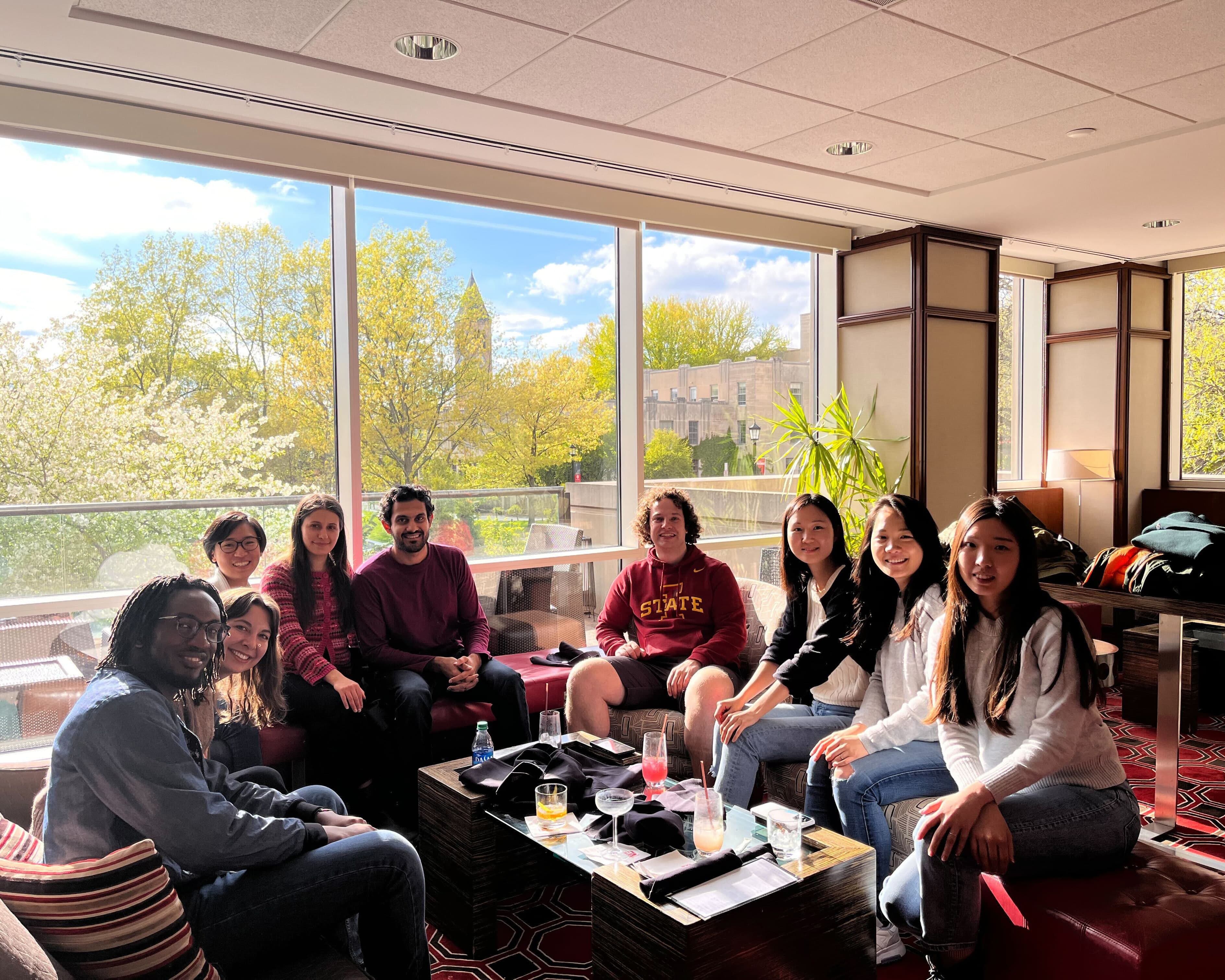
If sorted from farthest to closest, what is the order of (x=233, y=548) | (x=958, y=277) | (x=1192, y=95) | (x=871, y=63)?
(x=958, y=277), (x=1192, y=95), (x=233, y=548), (x=871, y=63)

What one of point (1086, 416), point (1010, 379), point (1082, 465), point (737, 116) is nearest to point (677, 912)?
point (737, 116)

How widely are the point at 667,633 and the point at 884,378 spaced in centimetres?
274

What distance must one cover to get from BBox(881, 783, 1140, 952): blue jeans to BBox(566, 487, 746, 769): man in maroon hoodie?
1319 mm

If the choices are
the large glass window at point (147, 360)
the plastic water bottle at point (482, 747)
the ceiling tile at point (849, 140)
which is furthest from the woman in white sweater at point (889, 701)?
the large glass window at point (147, 360)

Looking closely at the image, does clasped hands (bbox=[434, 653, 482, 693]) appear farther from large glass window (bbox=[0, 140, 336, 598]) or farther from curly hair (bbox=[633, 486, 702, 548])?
large glass window (bbox=[0, 140, 336, 598])

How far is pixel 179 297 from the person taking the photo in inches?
150

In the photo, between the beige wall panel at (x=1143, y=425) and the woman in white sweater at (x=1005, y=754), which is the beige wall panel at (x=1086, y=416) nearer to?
the beige wall panel at (x=1143, y=425)

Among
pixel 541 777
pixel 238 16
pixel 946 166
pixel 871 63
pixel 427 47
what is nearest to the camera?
pixel 541 777

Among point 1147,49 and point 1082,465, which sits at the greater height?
point 1147,49

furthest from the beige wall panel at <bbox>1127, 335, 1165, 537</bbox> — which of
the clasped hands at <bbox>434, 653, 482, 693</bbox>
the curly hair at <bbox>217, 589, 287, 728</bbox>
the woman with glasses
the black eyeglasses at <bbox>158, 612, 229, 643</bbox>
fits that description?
the black eyeglasses at <bbox>158, 612, 229, 643</bbox>

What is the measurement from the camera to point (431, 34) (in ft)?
9.46

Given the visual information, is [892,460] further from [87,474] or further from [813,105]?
[87,474]

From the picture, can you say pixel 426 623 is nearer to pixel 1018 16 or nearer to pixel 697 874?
pixel 697 874

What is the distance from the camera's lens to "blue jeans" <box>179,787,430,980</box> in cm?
177
